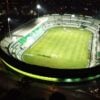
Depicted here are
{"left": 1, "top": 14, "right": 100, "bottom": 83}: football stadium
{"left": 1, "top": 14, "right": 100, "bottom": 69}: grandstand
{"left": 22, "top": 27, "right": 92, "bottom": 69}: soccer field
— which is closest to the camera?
{"left": 1, "top": 14, "right": 100, "bottom": 83}: football stadium

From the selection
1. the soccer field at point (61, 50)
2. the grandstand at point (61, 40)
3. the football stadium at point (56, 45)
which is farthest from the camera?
the grandstand at point (61, 40)

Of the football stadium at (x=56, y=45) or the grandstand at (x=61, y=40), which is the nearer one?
the football stadium at (x=56, y=45)

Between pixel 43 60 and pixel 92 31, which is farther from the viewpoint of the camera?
pixel 92 31

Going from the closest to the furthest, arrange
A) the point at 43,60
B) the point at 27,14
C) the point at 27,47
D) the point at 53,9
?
the point at 43,60 < the point at 27,47 < the point at 27,14 < the point at 53,9

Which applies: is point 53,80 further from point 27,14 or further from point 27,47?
point 27,14

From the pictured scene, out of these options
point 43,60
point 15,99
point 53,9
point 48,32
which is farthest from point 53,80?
point 53,9

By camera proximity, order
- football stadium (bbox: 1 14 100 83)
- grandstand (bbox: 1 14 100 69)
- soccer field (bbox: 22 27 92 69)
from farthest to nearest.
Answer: grandstand (bbox: 1 14 100 69) → soccer field (bbox: 22 27 92 69) → football stadium (bbox: 1 14 100 83)

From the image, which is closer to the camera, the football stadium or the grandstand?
the football stadium

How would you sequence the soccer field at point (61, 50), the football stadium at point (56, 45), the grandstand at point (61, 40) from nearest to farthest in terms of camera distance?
1. the football stadium at point (56, 45)
2. the soccer field at point (61, 50)
3. the grandstand at point (61, 40)

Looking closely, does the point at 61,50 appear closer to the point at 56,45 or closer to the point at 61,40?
the point at 56,45
